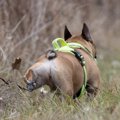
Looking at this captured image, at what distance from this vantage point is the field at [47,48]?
219 inches

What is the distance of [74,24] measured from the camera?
40.4 feet

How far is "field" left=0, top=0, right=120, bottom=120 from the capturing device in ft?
18.3

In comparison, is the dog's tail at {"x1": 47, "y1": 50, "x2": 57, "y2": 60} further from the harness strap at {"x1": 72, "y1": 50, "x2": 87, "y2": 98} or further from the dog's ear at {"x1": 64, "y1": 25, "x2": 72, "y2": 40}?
the dog's ear at {"x1": 64, "y1": 25, "x2": 72, "y2": 40}

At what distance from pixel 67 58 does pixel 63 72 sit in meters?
0.30

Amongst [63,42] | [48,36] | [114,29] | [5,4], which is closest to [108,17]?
[114,29]

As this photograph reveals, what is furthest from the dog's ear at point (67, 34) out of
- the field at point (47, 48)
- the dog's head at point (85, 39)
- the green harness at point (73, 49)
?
the field at point (47, 48)

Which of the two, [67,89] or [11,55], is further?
[11,55]

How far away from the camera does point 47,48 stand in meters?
10.1

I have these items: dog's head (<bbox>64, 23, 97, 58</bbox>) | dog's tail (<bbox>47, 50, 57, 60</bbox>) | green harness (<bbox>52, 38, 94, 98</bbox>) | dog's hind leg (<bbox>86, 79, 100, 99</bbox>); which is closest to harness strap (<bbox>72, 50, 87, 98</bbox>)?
green harness (<bbox>52, 38, 94, 98</bbox>)

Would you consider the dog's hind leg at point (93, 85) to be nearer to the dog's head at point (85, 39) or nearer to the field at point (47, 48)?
the field at point (47, 48)

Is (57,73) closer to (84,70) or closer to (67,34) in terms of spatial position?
(84,70)

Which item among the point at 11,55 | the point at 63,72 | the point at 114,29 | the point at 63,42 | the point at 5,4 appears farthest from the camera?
the point at 114,29

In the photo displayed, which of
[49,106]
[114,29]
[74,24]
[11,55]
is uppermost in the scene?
[49,106]

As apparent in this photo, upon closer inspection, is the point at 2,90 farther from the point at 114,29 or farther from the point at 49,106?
the point at 114,29
